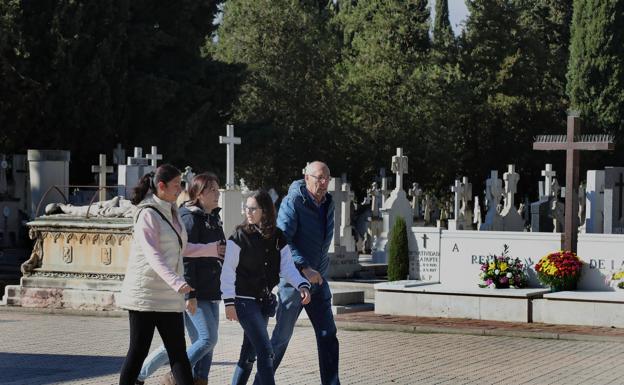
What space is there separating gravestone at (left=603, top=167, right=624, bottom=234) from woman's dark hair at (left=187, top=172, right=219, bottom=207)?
61.4ft

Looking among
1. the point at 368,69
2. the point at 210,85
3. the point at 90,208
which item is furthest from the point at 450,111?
the point at 90,208

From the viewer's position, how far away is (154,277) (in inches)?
353

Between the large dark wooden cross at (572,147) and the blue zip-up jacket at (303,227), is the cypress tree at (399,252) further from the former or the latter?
the blue zip-up jacket at (303,227)

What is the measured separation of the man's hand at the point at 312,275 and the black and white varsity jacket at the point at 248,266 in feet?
0.78

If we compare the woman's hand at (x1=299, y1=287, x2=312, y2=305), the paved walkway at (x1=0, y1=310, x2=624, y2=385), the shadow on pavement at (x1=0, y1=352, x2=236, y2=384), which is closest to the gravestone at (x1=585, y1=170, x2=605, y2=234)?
the paved walkway at (x1=0, y1=310, x2=624, y2=385)

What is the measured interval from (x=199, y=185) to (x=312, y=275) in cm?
114

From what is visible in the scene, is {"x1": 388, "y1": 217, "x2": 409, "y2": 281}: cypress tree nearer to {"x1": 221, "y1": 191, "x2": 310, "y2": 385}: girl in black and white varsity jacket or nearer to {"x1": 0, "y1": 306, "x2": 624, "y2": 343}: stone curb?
{"x1": 0, "y1": 306, "x2": 624, "y2": 343}: stone curb

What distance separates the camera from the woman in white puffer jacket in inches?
353

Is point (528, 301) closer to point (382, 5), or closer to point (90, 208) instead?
point (90, 208)

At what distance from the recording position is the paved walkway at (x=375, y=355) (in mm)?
11719

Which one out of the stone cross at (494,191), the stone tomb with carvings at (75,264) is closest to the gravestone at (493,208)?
the stone cross at (494,191)

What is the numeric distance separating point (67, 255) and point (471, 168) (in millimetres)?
38904

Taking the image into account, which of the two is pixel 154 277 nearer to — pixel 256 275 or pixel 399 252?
pixel 256 275

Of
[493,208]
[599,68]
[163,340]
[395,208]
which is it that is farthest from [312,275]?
[599,68]
